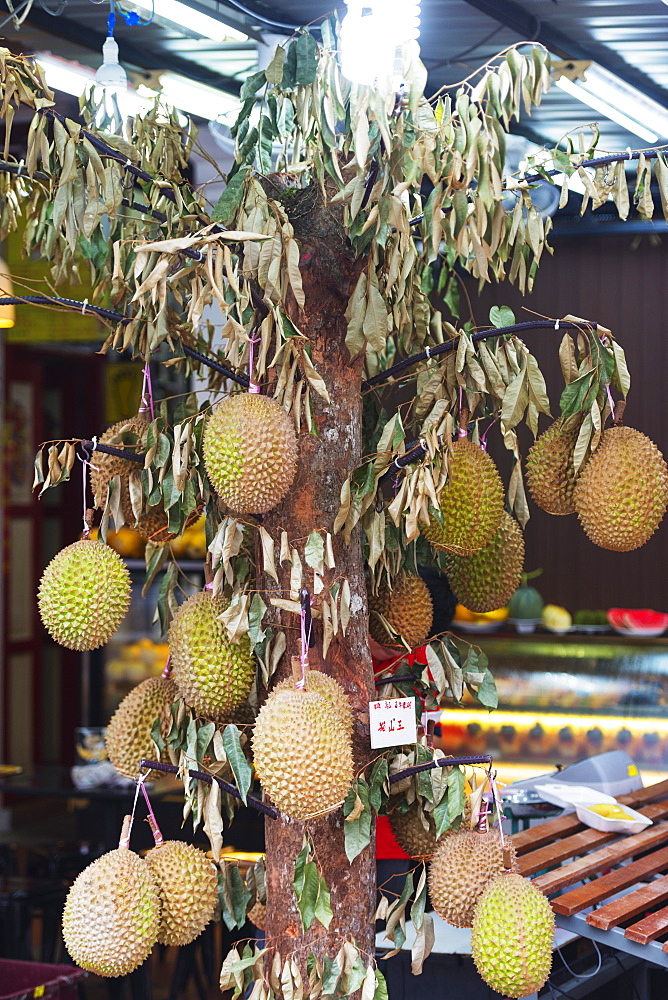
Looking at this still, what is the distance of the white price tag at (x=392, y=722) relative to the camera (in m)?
1.63

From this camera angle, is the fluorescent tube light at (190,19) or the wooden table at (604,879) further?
the fluorescent tube light at (190,19)

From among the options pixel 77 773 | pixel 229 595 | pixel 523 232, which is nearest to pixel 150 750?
pixel 229 595

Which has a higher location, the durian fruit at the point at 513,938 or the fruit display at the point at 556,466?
the fruit display at the point at 556,466

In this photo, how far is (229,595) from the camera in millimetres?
1659

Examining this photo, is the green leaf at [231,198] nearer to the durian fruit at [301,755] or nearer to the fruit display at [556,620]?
the durian fruit at [301,755]

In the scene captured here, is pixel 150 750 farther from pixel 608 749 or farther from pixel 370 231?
pixel 608 749

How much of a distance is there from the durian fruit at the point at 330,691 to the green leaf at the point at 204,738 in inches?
6.7

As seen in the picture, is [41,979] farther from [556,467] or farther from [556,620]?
[556,620]

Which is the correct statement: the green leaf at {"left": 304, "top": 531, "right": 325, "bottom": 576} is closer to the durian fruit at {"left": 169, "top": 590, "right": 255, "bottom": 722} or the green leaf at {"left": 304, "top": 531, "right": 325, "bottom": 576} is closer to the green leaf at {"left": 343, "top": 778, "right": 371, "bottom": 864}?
the durian fruit at {"left": 169, "top": 590, "right": 255, "bottom": 722}

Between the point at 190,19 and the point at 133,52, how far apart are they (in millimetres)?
802

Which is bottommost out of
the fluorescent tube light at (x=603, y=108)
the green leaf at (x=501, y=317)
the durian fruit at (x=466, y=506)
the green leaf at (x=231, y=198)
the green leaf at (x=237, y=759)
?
the green leaf at (x=237, y=759)

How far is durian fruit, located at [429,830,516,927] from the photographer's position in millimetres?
1601

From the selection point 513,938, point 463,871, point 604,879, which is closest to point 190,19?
point 604,879

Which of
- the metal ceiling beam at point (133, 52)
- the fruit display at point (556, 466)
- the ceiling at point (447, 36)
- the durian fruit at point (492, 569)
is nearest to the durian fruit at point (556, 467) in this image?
the fruit display at point (556, 466)
